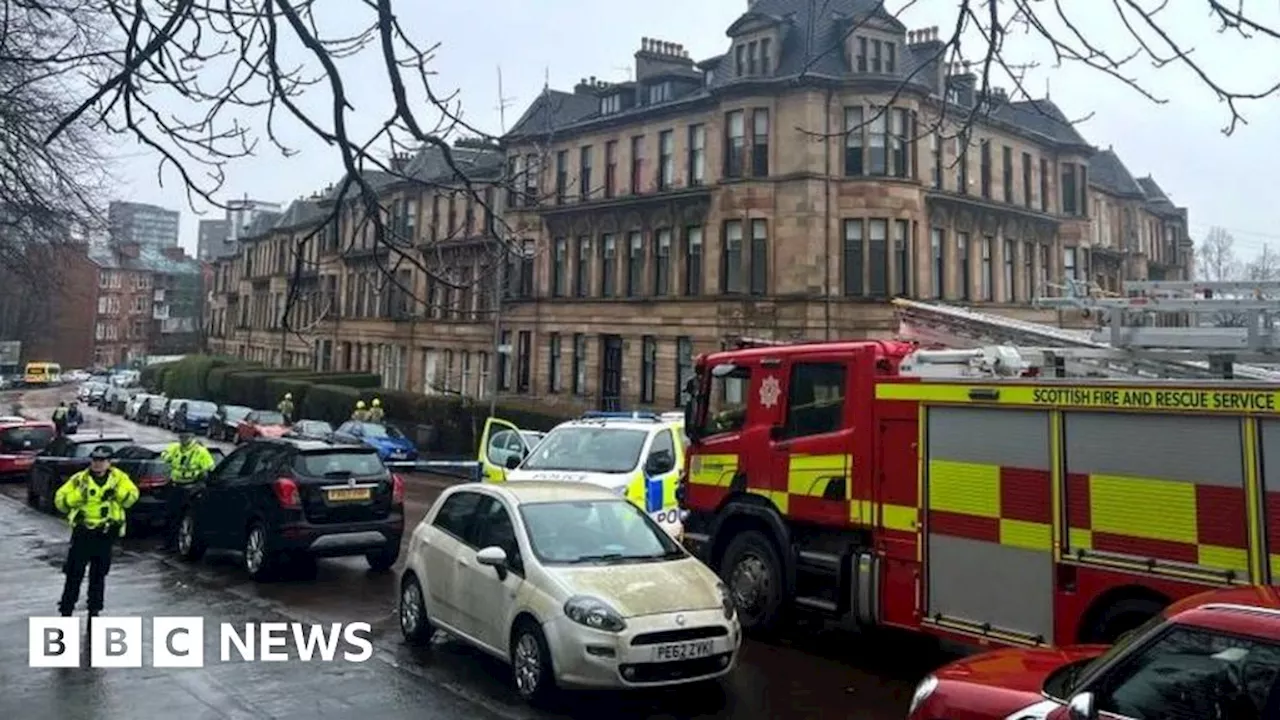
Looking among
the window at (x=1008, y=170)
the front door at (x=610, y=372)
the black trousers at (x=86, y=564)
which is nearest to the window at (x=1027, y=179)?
the window at (x=1008, y=170)

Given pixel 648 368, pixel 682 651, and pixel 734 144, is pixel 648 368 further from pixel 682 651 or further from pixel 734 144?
pixel 682 651

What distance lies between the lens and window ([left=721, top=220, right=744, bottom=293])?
104ft

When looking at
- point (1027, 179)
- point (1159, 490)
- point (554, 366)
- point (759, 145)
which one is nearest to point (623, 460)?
point (1159, 490)

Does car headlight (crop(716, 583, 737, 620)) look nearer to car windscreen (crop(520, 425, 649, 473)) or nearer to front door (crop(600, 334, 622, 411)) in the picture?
car windscreen (crop(520, 425, 649, 473))

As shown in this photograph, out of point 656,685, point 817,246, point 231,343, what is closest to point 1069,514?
point 656,685

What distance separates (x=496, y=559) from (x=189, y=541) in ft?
25.4

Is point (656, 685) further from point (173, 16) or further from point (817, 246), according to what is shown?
point (817, 246)

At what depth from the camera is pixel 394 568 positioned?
12.7 m

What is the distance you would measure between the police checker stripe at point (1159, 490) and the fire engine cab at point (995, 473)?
0.04ft

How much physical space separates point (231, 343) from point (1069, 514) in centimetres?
8115

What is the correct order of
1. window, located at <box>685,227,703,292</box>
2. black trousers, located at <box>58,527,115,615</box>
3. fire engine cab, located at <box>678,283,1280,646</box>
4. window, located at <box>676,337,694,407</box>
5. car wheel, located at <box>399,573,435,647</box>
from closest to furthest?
fire engine cab, located at <box>678,283,1280,646</box>, car wheel, located at <box>399,573,435,647</box>, black trousers, located at <box>58,527,115,615</box>, window, located at <box>676,337,694,407</box>, window, located at <box>685,227,703,292</box>

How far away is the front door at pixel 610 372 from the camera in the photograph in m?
35.4

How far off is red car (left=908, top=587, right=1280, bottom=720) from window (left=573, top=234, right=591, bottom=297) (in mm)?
33077

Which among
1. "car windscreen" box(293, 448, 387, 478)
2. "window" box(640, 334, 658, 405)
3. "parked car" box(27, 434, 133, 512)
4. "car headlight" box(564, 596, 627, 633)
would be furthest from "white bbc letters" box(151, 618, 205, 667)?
"window" box(640, 334, 658, 405)
